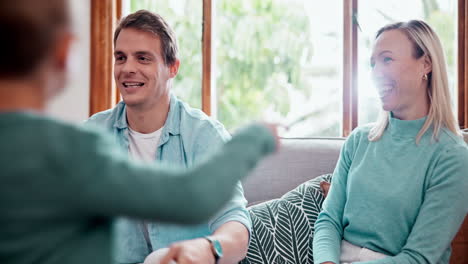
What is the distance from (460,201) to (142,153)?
3.43 feet

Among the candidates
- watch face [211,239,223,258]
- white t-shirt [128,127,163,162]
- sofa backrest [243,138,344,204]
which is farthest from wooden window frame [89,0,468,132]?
watch face [211,239,223,258]

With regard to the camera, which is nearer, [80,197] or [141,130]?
[80,197]

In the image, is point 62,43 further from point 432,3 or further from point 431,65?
point 432,3

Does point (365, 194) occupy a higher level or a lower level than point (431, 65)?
lower

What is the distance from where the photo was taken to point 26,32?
642mm

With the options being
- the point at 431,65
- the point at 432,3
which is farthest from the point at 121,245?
the point at 432,3

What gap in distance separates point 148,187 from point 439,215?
1.07 meters

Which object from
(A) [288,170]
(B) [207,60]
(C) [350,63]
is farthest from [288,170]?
(B) [207,60]

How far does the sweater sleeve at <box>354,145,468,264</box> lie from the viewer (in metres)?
1.42

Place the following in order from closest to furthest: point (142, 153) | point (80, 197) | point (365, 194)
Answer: point (80, 197)
point (365, 194)
point (142, 153)

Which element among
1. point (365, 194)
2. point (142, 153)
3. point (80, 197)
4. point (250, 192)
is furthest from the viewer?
point (250, 192)

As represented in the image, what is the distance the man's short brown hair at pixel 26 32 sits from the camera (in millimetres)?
639

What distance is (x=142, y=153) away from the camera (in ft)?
5.72

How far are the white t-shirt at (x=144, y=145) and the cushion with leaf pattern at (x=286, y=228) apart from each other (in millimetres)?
433
